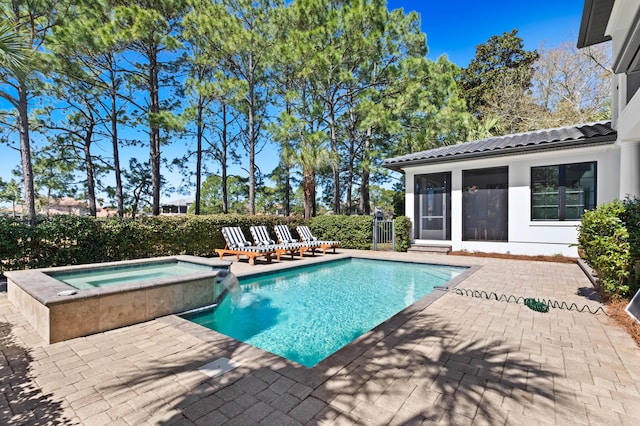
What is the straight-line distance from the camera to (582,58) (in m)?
18.8

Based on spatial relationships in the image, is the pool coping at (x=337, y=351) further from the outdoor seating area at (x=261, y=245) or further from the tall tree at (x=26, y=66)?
the tall tree at (x=26, y=66)

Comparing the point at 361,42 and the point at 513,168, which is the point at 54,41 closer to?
the point at 361,42

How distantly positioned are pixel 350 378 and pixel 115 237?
8.51 meters

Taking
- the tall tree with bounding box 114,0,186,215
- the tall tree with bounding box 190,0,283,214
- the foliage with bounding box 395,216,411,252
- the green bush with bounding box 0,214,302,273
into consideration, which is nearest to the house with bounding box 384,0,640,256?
the foliage with bounding box 395,216,411,252

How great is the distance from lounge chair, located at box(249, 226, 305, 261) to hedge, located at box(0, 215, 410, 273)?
0.94 m

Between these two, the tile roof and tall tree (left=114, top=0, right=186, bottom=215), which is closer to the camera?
the tile roof

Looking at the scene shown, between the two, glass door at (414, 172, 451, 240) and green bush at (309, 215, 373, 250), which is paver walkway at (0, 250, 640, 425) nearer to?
glass door at (414, 172, 451, 240)

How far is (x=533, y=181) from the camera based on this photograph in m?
10.4

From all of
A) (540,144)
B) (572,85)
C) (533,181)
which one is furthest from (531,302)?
(572,85)

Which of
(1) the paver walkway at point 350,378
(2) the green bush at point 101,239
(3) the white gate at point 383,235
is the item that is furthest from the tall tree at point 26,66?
(3) the white gate at point 383,235

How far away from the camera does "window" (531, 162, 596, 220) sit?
31.0 feet

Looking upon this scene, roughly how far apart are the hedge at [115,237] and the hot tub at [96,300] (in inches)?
76.7

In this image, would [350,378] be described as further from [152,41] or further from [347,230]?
[152,41]

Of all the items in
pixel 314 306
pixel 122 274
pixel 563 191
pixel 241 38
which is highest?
pixel 241 38
